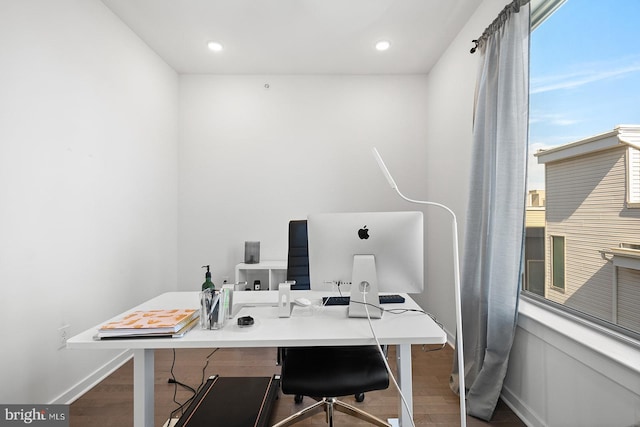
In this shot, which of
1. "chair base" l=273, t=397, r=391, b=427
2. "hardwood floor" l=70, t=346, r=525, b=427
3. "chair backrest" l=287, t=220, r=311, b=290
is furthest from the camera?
"chair backrest" l=287, t=220, r=311, b=290

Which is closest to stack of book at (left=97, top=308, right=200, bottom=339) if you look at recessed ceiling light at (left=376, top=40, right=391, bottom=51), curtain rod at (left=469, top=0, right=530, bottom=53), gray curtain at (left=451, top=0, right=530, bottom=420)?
gray curtain at (left=451, top=0, right=530, bottom=420)

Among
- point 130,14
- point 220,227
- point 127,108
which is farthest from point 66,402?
point 130,14

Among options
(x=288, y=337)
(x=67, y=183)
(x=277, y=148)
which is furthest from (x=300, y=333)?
(x=277, y=148)

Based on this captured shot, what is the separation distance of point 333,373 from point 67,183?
2.03m

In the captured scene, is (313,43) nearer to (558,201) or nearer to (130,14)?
(130,14)

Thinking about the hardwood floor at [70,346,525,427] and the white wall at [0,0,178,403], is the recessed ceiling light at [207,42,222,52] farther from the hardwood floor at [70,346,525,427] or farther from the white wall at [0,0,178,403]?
the hardwood floor at [70,346,525,427]

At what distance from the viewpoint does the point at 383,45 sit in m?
2.96

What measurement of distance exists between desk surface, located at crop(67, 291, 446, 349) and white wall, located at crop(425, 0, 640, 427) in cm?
69

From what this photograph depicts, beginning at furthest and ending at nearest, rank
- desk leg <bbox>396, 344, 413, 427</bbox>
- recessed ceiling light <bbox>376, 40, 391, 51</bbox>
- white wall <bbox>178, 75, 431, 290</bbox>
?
white wall <bbox>178, 75, 431, 290</bbox> < recessed ceiling light <bbox>376, 40, 391, 51</bbox> < desk leg <bbox>396, 344, 413, 427</bbox>

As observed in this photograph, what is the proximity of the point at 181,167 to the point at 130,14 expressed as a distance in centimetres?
148

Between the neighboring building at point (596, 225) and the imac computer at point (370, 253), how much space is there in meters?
0.87

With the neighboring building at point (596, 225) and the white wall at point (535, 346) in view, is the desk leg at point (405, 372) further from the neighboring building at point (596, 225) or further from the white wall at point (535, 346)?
the neighboring building at point (596, 225)

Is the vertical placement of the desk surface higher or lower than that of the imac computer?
lower

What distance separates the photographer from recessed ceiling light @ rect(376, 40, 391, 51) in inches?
114
